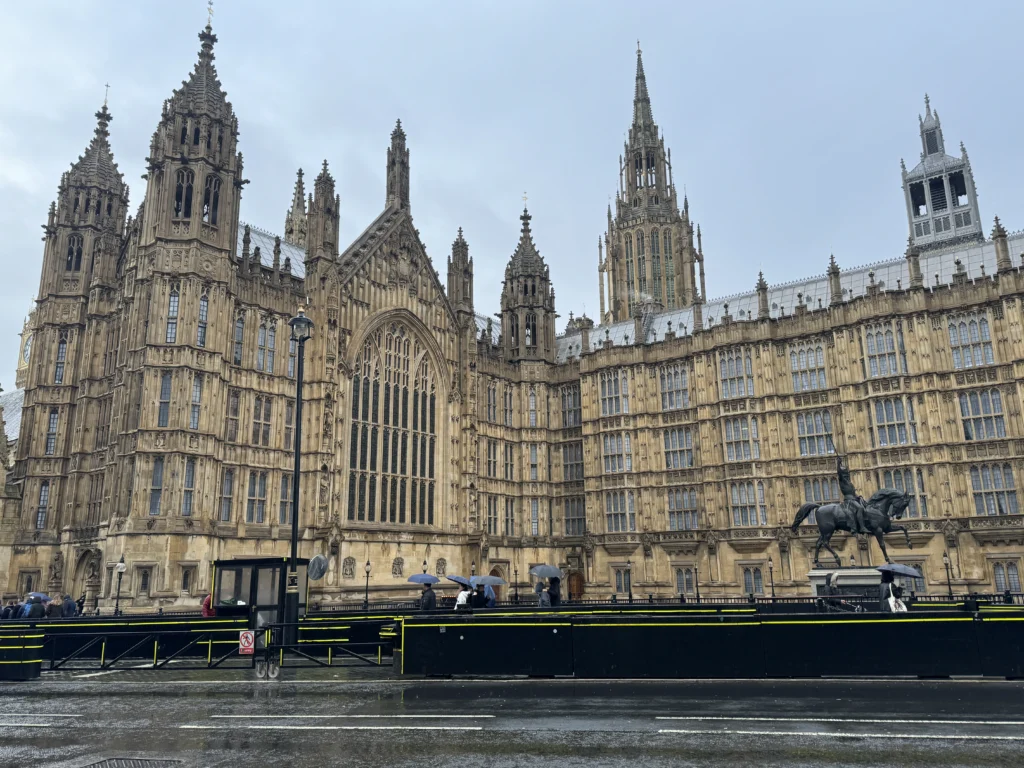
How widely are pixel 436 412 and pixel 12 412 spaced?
140ft

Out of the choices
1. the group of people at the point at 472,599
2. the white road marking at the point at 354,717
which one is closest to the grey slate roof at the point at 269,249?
the group of people at the point at 472,599

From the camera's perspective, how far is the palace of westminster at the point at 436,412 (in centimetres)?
3797

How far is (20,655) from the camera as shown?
1888 centimetres

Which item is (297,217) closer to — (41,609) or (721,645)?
(41,609)

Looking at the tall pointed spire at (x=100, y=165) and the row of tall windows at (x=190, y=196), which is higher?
the tall pointed spire at (x=100, y=165)

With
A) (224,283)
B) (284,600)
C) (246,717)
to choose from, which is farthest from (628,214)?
(246,717)

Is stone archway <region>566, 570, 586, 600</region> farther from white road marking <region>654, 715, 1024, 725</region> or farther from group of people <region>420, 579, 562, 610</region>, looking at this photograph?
white road marking <region>654, 715, 1024, 725</region>

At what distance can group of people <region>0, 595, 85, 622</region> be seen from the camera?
2544 centimetres

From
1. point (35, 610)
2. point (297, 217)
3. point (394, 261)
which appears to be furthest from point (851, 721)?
point (297, 217)

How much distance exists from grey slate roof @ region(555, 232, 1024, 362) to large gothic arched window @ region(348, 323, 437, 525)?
1487cm

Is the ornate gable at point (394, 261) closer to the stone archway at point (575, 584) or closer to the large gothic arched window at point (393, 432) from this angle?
the large gothic arched window at point (393, 432)

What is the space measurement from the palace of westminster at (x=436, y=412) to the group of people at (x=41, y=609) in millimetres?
2846

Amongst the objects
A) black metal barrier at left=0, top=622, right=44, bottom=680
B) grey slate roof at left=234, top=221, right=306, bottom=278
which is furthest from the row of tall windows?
black metal barrier at left=0, top=622, right=44, bottom=680

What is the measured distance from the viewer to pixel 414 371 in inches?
1933
